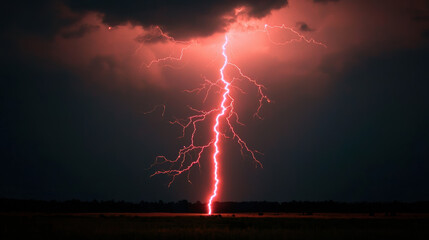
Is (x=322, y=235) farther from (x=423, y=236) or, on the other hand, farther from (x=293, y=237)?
(x=423, y=236)

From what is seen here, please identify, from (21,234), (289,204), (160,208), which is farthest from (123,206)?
(21,234)

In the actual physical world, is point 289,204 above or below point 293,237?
above

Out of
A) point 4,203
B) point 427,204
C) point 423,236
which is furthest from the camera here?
point 427,204

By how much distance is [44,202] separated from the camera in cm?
7988

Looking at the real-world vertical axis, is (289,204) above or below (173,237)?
above

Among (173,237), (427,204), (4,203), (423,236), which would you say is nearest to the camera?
(173,237)

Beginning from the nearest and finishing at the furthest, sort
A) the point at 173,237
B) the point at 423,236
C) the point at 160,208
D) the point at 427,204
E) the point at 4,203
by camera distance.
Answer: the point at 173,237
the point at 423,236
the point at 4,203
the point at 427,204
the point at 160,208

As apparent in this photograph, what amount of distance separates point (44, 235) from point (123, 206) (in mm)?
62651

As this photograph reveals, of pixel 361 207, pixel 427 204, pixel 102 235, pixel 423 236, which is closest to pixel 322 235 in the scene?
pixel 423 236

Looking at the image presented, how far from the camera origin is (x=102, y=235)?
2397 centimetres

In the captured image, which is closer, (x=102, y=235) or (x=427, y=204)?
(x=102, y=235)

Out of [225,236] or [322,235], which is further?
[322,235]

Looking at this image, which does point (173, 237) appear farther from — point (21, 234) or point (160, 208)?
point (160, 208)

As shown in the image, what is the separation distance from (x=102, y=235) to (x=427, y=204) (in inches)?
2710
